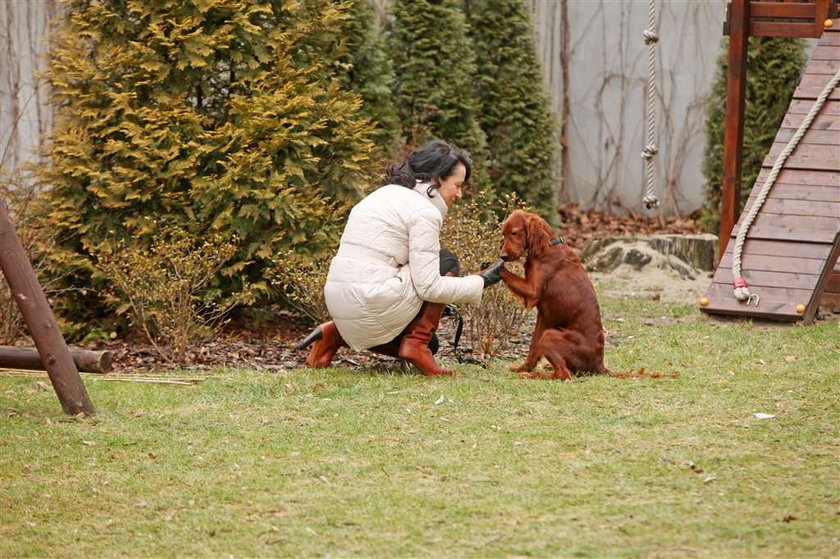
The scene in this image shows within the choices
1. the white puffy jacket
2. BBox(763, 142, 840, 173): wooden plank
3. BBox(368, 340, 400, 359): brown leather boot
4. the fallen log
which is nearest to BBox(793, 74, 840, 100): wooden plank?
BBox(763, 142, 840, 173): wooden plank

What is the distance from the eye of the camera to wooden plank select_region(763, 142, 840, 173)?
9.30 metres

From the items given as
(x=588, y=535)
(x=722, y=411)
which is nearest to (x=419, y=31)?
(x=722, y=411)

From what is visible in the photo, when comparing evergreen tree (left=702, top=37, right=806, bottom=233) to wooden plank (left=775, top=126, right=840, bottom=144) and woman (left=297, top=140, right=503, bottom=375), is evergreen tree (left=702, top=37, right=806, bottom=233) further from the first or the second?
woman (left=297, top=140, right=503, bottom=375)

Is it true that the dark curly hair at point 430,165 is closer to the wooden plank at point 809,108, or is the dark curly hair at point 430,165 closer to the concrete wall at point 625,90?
the wooden plank at point 809,108

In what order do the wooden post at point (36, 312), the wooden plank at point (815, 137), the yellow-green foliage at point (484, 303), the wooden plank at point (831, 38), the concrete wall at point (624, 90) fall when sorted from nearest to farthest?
the wooden post at point (36, 312) < the yellow-green foliage at point (484, 303) < the wooden plank at point (815, 137) < the wooden plank at point (831, 38) < the concrete wall at point (624, 90)

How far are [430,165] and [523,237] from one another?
70 cm

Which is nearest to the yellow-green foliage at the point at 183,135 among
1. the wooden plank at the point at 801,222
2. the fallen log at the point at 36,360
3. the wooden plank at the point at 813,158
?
the fallen log at the point at 36,360

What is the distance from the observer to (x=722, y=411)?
20.0 ft

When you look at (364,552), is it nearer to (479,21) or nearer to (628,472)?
(628,472)

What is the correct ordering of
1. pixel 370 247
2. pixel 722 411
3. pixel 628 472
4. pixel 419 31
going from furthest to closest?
1. pixel 419 31
2. pixel 370 247
3. pixel 722 411
4. pixel 628 472

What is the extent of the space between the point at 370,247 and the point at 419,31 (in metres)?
6.08

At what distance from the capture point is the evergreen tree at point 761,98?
1280 cm

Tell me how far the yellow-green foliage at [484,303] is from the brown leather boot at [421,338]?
1098mm

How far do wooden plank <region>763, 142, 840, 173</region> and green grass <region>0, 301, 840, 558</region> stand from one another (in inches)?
91.9
